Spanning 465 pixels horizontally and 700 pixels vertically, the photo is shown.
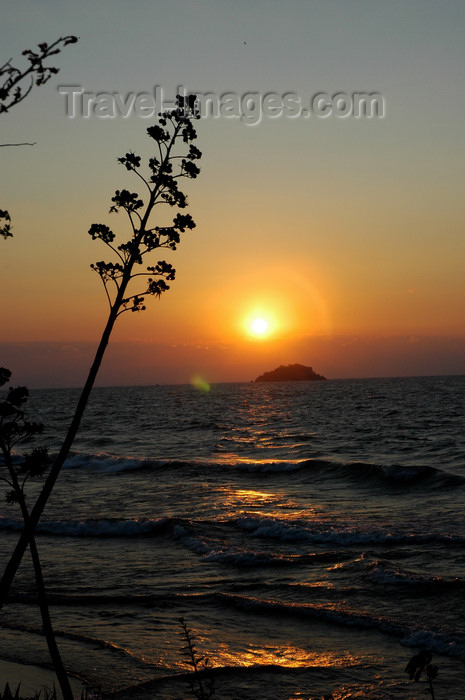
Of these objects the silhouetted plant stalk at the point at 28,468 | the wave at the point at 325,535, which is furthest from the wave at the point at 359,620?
the silhouetted plant stalk at the point at 28,468

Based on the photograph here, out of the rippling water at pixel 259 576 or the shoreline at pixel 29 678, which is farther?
the rippling water at pixel 259 576

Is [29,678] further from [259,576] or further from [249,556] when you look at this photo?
[249,556]

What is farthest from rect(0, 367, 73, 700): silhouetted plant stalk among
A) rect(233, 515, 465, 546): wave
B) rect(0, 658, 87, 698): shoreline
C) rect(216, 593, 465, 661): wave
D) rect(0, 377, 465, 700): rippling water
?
rect(233, 515, 465, 546): wave

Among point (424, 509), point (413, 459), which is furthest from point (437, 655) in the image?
point (413, 459)

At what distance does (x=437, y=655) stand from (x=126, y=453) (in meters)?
40.0

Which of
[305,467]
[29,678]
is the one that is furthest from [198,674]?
[305,467]

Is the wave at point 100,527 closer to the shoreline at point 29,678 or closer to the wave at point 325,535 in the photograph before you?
the wave at point 325,535

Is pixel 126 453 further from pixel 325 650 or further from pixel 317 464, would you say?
pixel 325 650

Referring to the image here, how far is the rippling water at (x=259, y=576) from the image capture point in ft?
37.3

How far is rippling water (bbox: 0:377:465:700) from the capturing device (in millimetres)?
11375

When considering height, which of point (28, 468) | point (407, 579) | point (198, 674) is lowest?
point (407, 579)

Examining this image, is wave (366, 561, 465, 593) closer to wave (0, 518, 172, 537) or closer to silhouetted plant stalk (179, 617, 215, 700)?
silhouetted plant stalk (179, 617, 215, 700)

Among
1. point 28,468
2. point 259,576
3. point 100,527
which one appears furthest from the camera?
point 100,527

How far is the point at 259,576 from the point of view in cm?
1695
